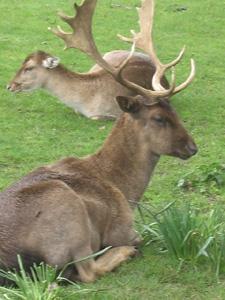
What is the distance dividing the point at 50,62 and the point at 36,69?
0.68ft

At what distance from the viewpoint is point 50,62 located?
11.6 metres

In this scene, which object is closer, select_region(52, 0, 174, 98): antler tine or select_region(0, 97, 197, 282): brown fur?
select_region(0, 97, 197, 282): brown fur

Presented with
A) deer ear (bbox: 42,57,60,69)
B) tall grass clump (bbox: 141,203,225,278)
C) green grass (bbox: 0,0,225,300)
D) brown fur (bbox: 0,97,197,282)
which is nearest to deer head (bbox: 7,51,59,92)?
deer ear (bbox: 42,57,60,69)

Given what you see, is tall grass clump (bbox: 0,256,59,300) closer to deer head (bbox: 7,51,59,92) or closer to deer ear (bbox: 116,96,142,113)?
Answer: deer ear (bbox: 116,96,142,113)

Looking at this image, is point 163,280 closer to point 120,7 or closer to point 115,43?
point 115,43

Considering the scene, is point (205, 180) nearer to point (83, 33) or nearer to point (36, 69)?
point (83, 33)

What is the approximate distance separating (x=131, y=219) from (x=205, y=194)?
160 cm

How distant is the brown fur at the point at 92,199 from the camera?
6.58m

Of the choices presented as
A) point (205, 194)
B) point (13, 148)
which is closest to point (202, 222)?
point (205, 194)

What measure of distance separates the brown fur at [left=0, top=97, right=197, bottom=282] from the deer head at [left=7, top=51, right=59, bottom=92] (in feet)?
13.7

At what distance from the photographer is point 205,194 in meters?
8.69

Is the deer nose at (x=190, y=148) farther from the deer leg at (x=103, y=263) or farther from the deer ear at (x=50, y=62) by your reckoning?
the deer ear at (x=50, y=62)

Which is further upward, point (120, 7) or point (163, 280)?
point (163, 280)

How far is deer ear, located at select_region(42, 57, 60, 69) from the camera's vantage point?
11.6m
